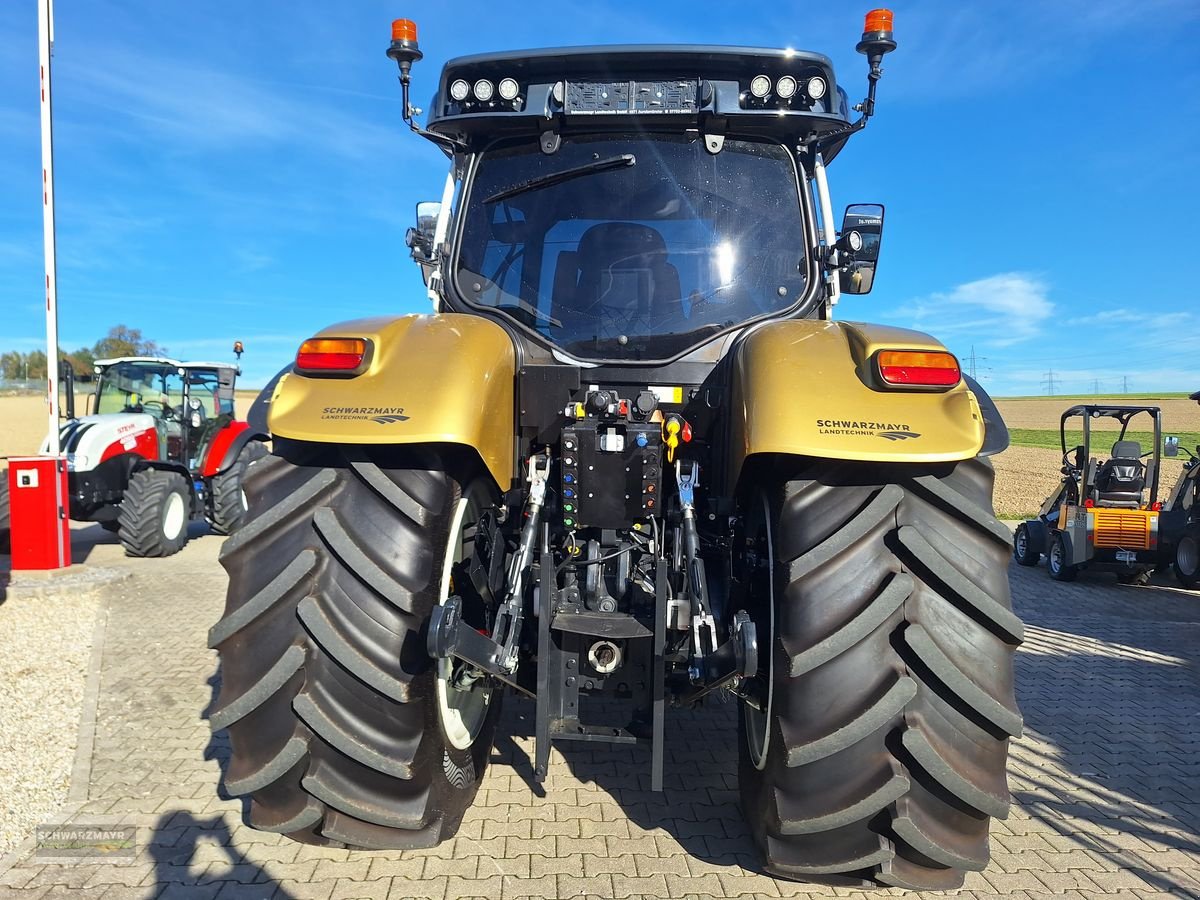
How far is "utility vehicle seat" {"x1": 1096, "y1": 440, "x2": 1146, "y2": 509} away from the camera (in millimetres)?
9125

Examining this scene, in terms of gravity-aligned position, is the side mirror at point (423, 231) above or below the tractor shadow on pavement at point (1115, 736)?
above

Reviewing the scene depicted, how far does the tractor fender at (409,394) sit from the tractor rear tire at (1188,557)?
8.63 m

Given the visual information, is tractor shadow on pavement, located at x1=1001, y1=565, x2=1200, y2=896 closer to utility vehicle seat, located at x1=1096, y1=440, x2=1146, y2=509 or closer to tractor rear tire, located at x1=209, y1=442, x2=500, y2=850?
utility vehicle seat, located at x1=1096, y1=440, x2=1146, y2=509

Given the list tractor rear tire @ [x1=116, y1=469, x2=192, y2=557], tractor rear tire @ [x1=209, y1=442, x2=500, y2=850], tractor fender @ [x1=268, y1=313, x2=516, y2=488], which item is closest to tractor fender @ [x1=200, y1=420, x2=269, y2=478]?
tractor rear tire @ [x1=116, y1=469, x2=192, y2=557]

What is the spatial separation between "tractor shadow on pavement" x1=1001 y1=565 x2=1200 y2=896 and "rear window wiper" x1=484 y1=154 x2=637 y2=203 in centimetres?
298

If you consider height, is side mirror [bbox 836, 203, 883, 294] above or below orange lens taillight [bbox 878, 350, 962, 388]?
above

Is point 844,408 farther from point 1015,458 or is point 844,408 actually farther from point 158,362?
point 1015,458

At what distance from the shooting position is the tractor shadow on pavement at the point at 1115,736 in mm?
3041

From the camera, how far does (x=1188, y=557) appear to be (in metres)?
8.49

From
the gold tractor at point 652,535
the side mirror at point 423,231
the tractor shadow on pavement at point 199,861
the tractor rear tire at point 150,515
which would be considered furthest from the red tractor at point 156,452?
the gold tractor at point 652,535

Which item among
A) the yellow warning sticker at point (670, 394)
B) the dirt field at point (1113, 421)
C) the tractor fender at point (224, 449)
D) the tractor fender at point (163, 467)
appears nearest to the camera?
the yellow warning sticker at point (670, 394)

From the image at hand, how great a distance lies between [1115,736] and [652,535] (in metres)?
2.96

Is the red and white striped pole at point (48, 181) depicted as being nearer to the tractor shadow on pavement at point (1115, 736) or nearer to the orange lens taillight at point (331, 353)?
the orange lens taillight at point (331, 353)

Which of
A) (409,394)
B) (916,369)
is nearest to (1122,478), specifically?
(916,369)
